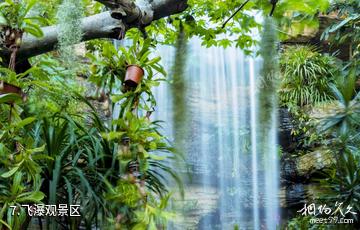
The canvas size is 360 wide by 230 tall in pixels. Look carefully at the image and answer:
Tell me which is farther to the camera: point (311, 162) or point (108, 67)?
point (311, 162)

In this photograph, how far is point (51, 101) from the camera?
1420 millimetres

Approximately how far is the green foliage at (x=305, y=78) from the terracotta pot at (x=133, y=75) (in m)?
2.65

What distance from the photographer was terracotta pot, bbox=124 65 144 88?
102cm

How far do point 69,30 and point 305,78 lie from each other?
110 inches

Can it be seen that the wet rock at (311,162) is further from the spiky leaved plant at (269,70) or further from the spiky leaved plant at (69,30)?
the spiky leaved plant at (69,30)

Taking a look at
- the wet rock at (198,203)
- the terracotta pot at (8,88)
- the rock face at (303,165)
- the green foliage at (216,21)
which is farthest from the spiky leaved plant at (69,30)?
the rock face at (303,165)

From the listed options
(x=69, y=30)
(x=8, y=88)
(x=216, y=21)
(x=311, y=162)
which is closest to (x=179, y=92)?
(x=69, y=30)

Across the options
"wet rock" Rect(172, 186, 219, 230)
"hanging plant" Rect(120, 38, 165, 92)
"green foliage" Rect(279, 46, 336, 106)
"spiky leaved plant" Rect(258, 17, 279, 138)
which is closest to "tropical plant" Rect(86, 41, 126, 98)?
"hanging plant" Rect(120, 38, 165, 92)

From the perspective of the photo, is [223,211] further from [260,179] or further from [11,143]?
[11,143]

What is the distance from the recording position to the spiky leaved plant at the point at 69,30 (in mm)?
1261

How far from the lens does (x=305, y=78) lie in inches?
141

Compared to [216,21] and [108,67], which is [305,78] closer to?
[216,21]

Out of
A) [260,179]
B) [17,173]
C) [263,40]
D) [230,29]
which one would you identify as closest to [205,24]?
[230,29]

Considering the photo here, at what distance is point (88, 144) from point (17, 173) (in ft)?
1.08
